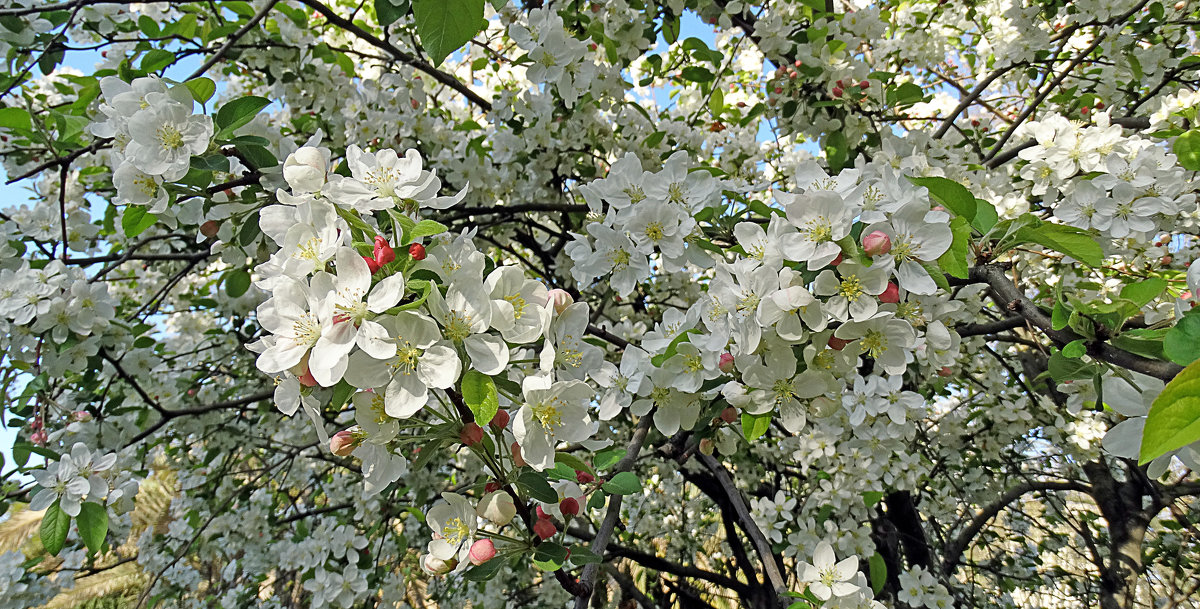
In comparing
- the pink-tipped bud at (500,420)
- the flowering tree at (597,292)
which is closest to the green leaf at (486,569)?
the flowering tree at (597,292)

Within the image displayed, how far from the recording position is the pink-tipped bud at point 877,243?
39.5 inches

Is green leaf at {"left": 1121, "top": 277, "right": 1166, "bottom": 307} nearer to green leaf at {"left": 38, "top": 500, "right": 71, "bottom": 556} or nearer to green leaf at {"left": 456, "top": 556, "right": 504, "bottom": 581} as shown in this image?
green leaf at {"left": 456, "top": 556, "right": 504, "bottom": 581}

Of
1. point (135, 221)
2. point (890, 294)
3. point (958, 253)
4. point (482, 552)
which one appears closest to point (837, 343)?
point (890, 294)

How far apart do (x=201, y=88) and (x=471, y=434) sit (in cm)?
98

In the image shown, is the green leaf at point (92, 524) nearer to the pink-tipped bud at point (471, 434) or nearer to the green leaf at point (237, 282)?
the green leaf at point (237, 282)

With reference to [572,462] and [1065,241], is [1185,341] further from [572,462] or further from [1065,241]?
[572,462]

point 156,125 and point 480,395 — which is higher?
point 480,395

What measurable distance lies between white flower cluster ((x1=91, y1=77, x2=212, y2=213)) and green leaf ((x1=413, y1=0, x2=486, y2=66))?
84 cm

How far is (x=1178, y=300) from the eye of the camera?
84cm

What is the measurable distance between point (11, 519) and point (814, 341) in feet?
29.1

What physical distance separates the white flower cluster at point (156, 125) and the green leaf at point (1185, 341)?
1.58 meters

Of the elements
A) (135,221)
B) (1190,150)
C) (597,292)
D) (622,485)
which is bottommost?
(135,221)

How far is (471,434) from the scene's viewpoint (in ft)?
3.00

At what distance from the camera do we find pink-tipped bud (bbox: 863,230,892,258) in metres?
1.00
